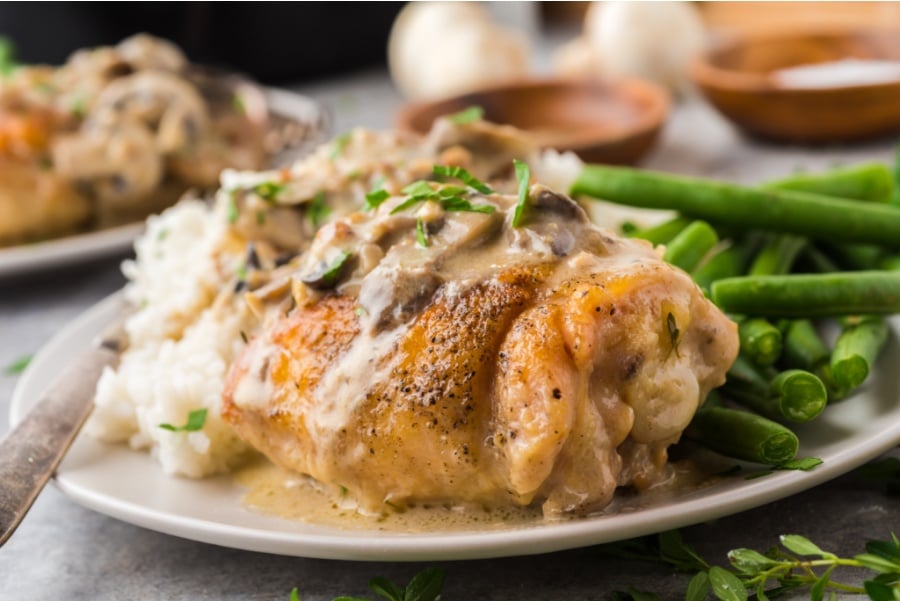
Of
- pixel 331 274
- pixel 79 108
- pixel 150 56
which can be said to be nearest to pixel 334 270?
pixel 331 274

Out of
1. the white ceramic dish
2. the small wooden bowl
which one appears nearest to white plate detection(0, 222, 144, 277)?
Result: the white ceramic dish

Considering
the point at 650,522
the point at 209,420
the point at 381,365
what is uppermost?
the point at 381,365

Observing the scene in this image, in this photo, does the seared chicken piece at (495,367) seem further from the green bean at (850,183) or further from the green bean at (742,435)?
the green bean at (850,183)

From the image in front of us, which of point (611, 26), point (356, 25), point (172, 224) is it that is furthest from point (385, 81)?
point (172, 224)

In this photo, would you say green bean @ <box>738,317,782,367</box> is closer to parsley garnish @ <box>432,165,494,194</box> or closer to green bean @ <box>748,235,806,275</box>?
green bean @ <box>748,235,806,275</box>

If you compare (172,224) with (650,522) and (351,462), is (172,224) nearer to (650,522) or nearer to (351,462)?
A: (351,462)

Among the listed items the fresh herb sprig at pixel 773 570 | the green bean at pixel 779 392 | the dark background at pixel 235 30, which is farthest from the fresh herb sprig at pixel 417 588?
the dark background at pixel 235 30

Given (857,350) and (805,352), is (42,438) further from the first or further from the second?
(857,350)
